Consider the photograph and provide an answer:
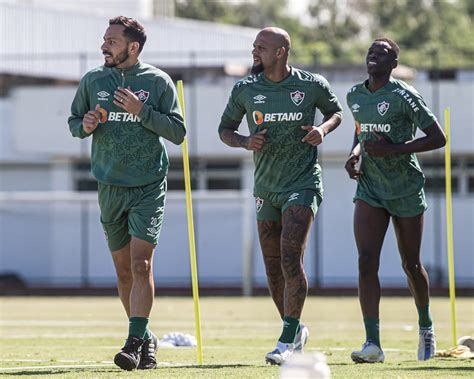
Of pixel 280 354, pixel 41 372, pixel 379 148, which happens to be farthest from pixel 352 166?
pixel 41 372

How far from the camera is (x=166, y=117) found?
9258 millimetres

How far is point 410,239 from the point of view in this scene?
996 centimetres

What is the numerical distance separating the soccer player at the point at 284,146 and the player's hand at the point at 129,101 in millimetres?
922

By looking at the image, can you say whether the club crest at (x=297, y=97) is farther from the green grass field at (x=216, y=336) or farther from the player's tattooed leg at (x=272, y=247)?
the green grass field at (x=216, y=336)

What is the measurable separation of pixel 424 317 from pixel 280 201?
4.97 ft

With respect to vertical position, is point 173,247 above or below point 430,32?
below

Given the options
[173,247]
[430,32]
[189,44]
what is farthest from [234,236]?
[430,32]

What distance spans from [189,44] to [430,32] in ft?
105

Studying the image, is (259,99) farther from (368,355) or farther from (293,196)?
(368,355)

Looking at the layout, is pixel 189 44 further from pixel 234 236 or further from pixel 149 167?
pixel 149 167

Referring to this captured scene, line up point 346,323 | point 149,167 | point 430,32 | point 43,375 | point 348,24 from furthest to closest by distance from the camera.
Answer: point 348,24 → point 430,32 → point 346,323 → point 149,167 → point 43,375

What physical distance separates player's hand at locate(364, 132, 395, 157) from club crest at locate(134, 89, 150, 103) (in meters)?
1.70

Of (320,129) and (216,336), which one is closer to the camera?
(320,129)

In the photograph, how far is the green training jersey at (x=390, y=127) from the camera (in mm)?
9742
